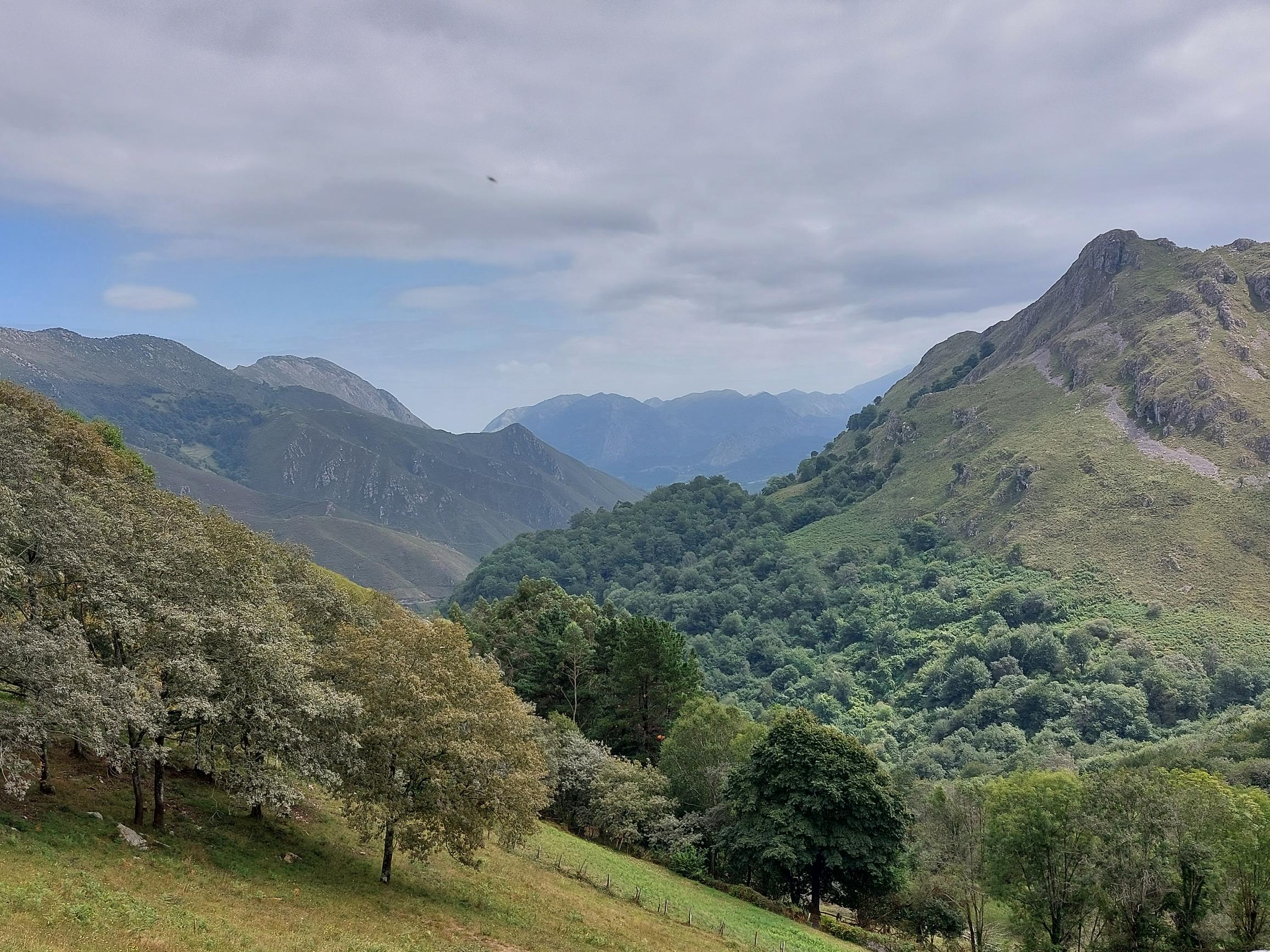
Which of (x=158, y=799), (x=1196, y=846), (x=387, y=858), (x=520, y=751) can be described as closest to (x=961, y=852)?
(x=1196, y=846)

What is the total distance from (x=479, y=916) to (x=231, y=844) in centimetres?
987

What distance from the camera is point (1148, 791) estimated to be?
40188 mm

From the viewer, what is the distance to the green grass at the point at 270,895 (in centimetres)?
1981

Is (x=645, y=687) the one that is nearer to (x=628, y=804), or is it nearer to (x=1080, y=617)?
(x=628, y=804)

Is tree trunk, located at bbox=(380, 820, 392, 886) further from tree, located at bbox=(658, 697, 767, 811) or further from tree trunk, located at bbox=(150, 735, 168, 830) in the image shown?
tree, located at bbox=(658, 697, 767, 811)

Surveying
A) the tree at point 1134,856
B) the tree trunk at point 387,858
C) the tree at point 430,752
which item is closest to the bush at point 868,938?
the tree at point 1134,856

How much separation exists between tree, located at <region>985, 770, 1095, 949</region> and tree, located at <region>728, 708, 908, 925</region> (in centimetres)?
671

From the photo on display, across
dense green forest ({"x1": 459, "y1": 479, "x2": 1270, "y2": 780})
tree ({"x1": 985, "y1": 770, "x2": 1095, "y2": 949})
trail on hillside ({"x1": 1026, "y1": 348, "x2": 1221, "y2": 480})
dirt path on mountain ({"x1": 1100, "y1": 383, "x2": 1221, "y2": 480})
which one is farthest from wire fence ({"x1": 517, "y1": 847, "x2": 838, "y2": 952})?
trail on hillside ({"x1": 1026, "y1": 348, "x2": 1221, "y2": 480})

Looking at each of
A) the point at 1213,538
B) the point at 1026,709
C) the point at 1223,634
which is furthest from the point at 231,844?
the point at 1213,538

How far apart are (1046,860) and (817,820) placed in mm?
13146

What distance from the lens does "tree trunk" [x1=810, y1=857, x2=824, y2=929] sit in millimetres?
46812

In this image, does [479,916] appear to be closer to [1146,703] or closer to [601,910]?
[601,910]

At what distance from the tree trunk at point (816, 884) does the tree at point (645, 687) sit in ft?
76.5

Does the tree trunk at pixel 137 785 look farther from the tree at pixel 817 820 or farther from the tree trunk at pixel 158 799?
the tree at pixel 817 820
